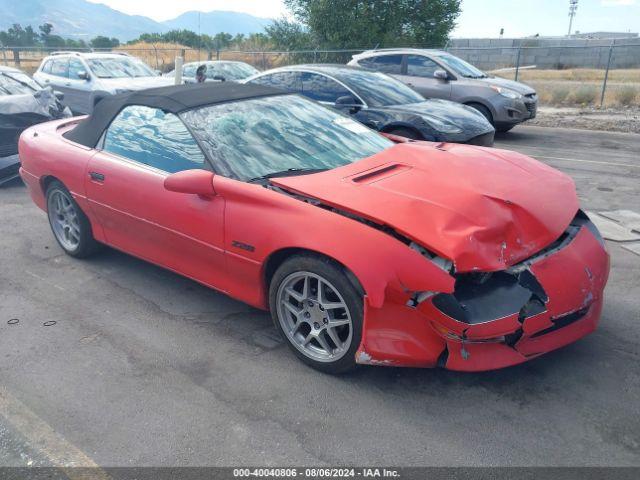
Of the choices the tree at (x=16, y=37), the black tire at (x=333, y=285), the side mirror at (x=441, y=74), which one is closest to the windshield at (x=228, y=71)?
the side mirror at (x=441, y=74)

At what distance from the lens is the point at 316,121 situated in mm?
4242

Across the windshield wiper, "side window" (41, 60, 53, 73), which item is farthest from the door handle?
"side window" (41, 60, 53, 73)

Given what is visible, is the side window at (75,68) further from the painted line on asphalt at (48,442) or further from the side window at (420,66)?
the painted line on asphalt at (48,442)

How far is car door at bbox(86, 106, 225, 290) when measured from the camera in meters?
3.58

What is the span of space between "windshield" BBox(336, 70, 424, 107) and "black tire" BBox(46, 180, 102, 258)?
4.30 meters

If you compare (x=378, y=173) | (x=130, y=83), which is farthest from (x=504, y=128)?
(x=378, y=173)

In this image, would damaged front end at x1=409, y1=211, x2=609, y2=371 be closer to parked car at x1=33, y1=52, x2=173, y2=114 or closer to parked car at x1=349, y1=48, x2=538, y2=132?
parked car at x1=349, y1=48, x2=538, y2=132

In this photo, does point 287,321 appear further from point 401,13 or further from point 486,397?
point 401,13

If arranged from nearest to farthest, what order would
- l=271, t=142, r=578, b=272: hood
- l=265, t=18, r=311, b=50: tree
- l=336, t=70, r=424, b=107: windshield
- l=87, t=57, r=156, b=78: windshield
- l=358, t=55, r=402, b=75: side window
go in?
l=271, t=142, r=578, b=272: hood, l=336, t=70, r=424, b=107: windshield, l=358, t=55, r=402, b=75: side window, l=87, t=57, r=156, b=78: windshield, l=265, t=18, r=311, b=50: tree

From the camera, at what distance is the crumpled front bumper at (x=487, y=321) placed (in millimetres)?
2684

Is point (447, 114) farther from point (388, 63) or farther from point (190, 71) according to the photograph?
point (190, 71)

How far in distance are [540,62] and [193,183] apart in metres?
37.2

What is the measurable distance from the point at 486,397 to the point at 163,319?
225 centimetres

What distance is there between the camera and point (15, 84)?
28.7ft
